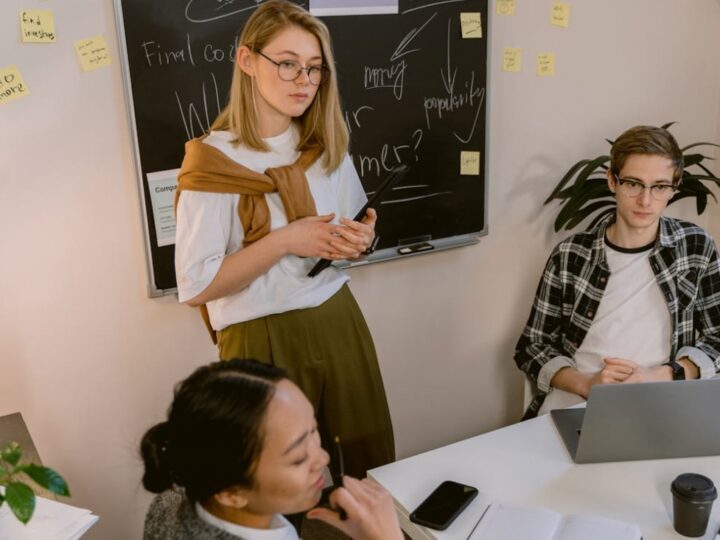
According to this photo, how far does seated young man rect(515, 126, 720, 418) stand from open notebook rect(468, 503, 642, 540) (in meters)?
0.64

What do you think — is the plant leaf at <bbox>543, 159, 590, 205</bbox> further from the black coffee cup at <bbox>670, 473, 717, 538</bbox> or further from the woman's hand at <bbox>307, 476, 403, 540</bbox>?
the woman's hand at <bbox>307, 476, 403, 540</bbox>

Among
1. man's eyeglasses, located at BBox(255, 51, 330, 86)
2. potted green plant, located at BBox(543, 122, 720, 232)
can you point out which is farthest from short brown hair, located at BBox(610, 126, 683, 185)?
man's eyeglasses, located at BBox(255, 51, 330, 86)

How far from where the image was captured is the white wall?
1980mm

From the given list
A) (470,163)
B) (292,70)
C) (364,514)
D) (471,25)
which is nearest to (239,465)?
(364,514)

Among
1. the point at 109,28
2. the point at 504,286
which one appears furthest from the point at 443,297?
the point at 109,28

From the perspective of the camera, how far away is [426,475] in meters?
1.44

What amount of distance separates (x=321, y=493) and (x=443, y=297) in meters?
1.66

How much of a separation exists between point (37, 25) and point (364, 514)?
1521 millimetres

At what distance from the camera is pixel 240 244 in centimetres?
173

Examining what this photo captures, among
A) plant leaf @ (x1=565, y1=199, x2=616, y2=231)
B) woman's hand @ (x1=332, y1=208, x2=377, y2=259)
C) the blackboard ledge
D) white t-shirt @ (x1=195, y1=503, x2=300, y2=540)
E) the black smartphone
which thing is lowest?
the black smartphone

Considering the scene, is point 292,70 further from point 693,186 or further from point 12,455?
point 693,186

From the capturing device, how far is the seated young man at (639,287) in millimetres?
1899

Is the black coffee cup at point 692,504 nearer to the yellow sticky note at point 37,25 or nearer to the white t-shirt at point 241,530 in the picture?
Answer: the white t-shirt at point 241,530

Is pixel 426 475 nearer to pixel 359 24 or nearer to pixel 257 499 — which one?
pixel 257 499
